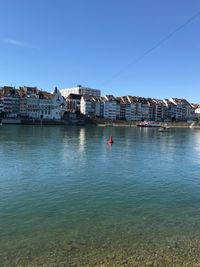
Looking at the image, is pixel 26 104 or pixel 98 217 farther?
pixel 26 104

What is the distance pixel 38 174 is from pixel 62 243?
708 inches

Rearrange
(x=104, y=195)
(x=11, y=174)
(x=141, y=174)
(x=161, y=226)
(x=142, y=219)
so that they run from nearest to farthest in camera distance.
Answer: (x=161, y=226)
(x=142, y=219)
(x=104, y=195)
(x=11, y=174)
(x=141, y=174)

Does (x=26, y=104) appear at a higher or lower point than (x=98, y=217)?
higher

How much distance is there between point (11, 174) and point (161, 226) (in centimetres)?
1852

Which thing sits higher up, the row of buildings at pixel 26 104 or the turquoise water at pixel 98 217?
the row of buildings at pixel 26 104

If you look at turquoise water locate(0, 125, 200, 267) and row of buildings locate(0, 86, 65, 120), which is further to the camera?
row of buildings locate(0, 86, 65, 120)

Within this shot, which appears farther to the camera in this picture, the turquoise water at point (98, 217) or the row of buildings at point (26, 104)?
the row of buildings at point (26, 104)

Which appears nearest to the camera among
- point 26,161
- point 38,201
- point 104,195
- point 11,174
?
point 38,201

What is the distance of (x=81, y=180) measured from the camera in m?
29.7

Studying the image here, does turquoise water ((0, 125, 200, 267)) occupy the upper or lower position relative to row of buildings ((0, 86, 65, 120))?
lower

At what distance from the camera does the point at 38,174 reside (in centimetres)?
3234

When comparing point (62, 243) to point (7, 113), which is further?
point (7, 113)

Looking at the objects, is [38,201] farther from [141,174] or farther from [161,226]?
[141,174]

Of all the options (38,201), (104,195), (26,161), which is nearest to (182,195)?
(104,195)
